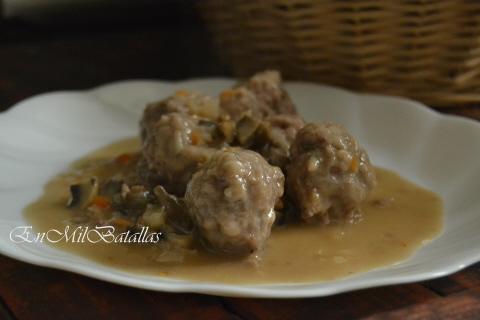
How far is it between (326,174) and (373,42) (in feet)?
3.91

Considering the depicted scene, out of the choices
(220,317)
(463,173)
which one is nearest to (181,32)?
(463,173)

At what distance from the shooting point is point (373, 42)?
3.34 m

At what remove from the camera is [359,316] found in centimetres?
188

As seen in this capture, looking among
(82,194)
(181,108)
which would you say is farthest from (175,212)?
(181,108)

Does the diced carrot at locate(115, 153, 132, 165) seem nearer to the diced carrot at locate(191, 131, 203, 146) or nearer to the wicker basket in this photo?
the diced carrot at locate(191, 131, 203, 146)

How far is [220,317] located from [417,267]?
54 cm

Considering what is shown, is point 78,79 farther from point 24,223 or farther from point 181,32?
point 24,223

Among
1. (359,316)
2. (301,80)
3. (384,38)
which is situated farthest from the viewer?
(301,80)

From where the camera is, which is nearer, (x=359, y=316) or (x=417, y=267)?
(x=359, y=316)

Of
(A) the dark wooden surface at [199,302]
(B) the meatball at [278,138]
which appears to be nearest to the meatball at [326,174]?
(B) the meatball at [278,138]

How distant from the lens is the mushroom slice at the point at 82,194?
2.51 meters

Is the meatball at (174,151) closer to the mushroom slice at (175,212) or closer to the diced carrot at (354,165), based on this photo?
the mushroom slice at (175,212)

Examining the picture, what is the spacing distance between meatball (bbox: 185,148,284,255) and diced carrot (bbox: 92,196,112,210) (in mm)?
444

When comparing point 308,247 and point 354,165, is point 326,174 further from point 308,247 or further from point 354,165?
point 308,247
